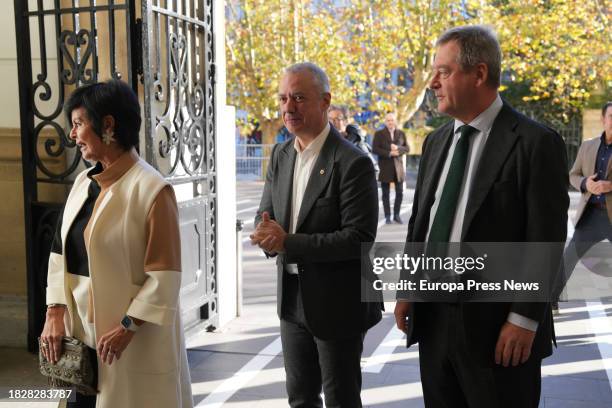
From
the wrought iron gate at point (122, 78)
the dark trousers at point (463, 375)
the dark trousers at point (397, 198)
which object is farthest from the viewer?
the dark trousers at point (397, 198)

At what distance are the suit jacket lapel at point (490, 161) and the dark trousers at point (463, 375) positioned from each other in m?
0.35

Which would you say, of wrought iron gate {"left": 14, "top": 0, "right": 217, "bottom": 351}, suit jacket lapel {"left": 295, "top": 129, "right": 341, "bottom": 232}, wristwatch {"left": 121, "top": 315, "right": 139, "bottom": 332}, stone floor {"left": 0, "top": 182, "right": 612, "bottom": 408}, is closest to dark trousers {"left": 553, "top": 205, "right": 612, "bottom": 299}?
stone floor {"left": 0, "top": 182, "right": 612, "bottom": 408}

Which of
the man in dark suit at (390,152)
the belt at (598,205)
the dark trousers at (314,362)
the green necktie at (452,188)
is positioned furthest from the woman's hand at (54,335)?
the man in dark suit at (390,152)

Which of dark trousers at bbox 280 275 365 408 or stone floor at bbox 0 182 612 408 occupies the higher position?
dark trousers at bbox 280 275 365 408

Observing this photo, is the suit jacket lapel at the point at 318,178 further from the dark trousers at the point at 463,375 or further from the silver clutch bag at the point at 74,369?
the silver clutch bag at the point at 74,369

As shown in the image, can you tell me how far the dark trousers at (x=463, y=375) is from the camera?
8.19 ft

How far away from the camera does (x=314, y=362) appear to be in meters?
3.21

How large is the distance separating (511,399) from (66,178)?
13.7 ft

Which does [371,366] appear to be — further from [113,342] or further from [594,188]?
[113,342]

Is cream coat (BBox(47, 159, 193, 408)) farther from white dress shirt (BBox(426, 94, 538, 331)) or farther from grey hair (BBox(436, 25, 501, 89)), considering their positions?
grey hair (BBox(436, 25, 501, 89))

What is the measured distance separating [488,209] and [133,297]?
134 centimetres

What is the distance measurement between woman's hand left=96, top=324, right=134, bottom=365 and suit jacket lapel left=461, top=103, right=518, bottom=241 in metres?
1.28

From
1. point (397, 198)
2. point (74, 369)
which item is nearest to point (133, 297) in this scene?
point (74, 369)

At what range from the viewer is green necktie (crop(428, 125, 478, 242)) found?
2.57m
